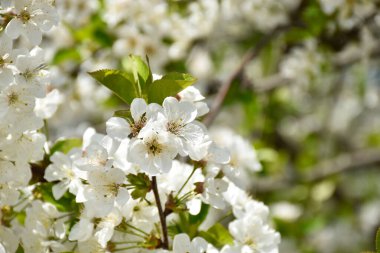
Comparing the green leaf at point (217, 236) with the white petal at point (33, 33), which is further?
the green leaf at point (217, 236)

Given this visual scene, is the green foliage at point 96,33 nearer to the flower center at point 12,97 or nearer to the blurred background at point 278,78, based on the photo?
the blurred background at point 278,78

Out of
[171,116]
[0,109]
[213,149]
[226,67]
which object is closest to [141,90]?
[171,116]

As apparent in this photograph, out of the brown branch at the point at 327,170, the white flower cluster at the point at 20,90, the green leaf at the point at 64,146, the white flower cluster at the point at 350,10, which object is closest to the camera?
the white flower cluster at the point at 20,90

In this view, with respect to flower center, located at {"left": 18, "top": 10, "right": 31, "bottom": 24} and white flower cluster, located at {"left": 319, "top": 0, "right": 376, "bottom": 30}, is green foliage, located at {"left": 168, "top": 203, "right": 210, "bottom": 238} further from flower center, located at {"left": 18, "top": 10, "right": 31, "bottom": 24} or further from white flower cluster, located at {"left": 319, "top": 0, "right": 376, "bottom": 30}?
white flower cluster, located at {"left": 319, "top": 0, "right": 376, "bottom": 30}

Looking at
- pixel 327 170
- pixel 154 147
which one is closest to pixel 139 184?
pixel 154 147

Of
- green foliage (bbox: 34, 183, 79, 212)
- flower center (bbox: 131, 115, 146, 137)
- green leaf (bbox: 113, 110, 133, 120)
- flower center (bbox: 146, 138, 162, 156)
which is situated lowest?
green foliage (bbox: 34, 183, 79, 212)

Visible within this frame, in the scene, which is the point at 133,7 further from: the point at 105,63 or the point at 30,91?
the point at 30,91

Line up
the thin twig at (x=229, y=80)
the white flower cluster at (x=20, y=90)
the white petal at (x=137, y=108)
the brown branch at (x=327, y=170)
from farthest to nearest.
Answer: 1. the brown branch at (x=327, y=170)
2. the thin twig at (x=229, y=80)
3. the white flower cluster at (x=20, y=90)
4. the white petal at (x=137, y=108)

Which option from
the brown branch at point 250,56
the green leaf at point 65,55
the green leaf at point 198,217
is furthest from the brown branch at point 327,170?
the green leaf at point 198,217

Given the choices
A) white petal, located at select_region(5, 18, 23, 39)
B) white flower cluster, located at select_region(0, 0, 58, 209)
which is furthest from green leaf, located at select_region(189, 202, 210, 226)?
white petal, located at select_region(5, 18, 23, 39)
